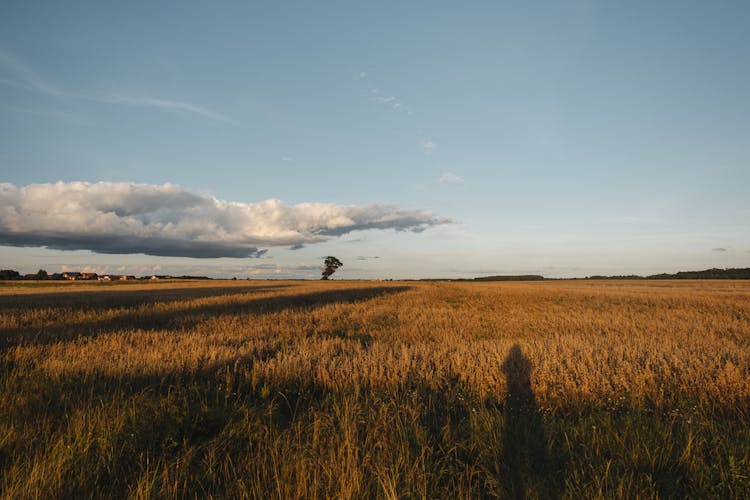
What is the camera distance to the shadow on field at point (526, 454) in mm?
3139

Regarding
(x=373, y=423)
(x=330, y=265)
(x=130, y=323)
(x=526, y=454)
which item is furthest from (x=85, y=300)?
(x=330, y=265)

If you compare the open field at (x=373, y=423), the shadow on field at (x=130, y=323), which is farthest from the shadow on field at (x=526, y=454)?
the shadow on field at (x=130, y=323)

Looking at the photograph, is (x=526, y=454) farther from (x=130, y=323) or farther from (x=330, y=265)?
(x=330, y=265)

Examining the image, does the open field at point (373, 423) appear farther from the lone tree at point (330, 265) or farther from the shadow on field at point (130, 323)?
the lone tree at point (330, 265)

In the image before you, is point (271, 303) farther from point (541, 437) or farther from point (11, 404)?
point (541, 437)

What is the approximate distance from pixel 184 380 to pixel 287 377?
186 cm

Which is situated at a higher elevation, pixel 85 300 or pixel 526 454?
pixel 526 454

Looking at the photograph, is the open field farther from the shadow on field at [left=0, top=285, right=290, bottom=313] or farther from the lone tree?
the lone tree

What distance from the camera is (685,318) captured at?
17609mm

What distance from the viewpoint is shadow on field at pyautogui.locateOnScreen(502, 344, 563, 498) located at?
124 inches

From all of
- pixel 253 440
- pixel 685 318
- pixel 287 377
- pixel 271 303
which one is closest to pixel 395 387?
pixel 287 377

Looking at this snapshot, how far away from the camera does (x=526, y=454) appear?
12.1ft

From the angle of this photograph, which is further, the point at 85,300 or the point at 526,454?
the point at 85,300

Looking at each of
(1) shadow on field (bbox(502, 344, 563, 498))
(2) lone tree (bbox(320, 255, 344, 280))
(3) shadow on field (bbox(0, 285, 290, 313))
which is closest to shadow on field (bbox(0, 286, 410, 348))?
(3) shadow on field (bbox(0, 285, 290, 313))
